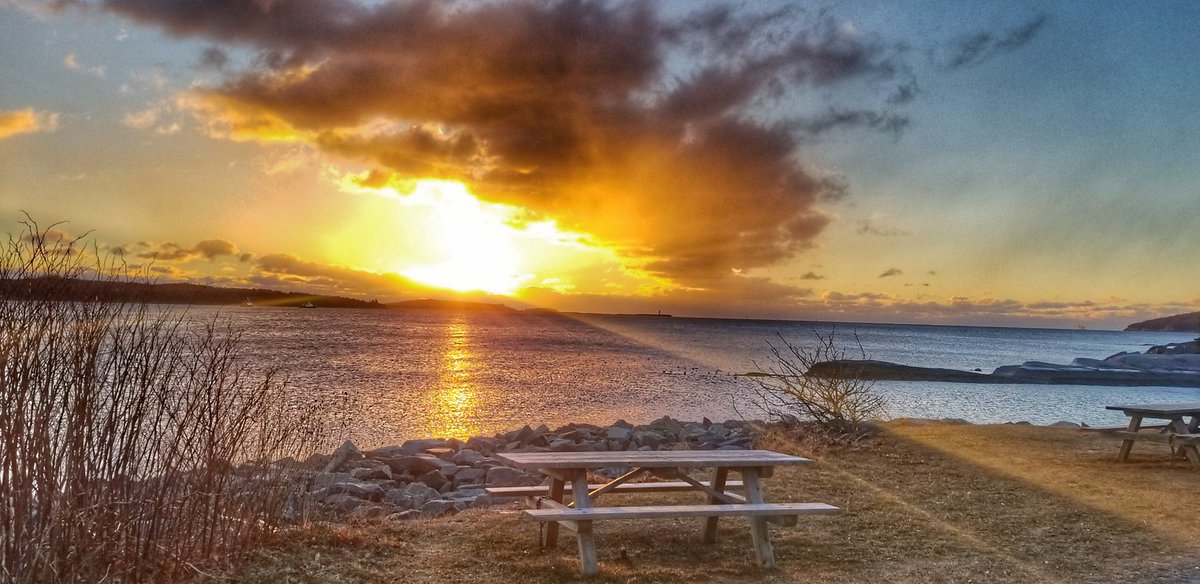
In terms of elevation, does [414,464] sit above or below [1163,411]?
below

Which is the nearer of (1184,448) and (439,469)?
(1184,448)

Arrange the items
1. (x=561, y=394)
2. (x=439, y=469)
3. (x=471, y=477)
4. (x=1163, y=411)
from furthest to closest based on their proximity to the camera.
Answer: (x=561, y=394) < (x=439, y=469) < (x=471, y=477) < (x=1163, y=411)

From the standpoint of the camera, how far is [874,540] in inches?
306

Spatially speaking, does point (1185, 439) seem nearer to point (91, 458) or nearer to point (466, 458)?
point (466, 458)

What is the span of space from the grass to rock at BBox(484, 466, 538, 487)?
8.52 ft

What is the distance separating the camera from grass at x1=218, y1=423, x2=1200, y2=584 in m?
6.51

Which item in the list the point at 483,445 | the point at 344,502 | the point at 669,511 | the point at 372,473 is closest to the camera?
Result: the point at 669,511

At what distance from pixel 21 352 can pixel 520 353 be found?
163 feet

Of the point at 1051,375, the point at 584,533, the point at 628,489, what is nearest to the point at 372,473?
the point at 628,489

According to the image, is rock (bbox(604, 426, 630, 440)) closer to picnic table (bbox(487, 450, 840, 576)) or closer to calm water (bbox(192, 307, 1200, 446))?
calm water (bbox(192, 307, 1200, 446))

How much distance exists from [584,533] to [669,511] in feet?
2.12

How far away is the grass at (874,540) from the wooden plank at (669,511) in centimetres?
45

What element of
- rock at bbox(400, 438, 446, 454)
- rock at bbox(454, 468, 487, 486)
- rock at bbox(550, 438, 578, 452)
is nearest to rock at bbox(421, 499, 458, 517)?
rock at bbox(454, 468, 487, 486)

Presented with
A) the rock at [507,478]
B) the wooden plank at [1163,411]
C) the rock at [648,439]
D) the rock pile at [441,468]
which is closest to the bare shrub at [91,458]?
the rock pile at [441,468]
